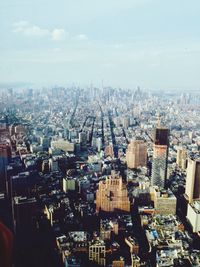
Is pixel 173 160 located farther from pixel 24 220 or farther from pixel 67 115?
pixel 24 220

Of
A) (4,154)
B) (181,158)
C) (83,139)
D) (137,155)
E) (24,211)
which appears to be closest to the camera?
(24,211)

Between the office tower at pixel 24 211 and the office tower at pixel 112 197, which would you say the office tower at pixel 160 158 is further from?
the office tower at pixel 24 211

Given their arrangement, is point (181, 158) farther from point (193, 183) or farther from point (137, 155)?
point (193, 183)

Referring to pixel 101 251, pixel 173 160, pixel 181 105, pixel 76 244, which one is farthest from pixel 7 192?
pixel 181 105

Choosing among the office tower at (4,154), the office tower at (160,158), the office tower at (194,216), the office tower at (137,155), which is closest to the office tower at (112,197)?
the office tower at (194,216)

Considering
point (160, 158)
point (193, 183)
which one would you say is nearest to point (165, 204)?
point (193, 183)

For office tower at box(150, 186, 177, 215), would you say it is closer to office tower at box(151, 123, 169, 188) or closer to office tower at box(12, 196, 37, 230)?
office tower at box(151, 123, 169, 188)
